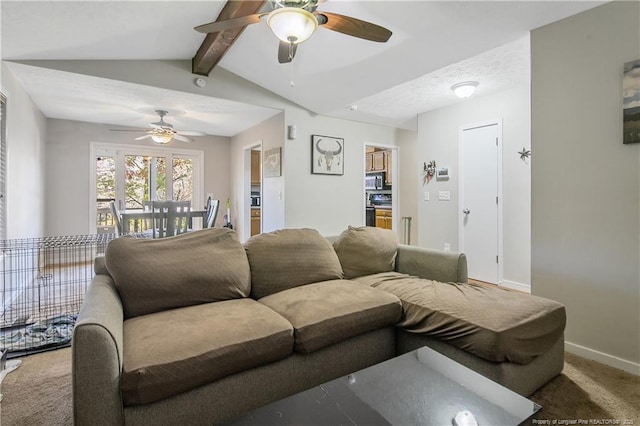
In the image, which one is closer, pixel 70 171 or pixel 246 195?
pixel 70 171

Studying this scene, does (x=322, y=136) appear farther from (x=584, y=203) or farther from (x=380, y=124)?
(x=584, y=203)

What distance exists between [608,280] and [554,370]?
750mm

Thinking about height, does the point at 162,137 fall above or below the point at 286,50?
below

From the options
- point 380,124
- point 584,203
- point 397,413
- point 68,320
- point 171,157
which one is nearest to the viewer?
point 397,413

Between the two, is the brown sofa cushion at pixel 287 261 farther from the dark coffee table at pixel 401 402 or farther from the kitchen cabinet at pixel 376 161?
the kitchen cabinet at pixel 376 161

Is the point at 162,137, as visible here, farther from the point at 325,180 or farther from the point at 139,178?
the point at 325,180

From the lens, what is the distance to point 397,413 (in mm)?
1093

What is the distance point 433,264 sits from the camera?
260 centimetres

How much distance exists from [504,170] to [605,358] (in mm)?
2447

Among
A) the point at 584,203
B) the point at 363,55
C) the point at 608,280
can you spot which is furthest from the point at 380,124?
the point at 608,280

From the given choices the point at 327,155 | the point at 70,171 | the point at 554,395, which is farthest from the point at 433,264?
the point at 70,171

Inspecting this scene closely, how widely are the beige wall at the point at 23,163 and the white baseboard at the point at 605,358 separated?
16.0 ft

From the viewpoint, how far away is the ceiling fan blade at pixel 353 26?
6.82ft

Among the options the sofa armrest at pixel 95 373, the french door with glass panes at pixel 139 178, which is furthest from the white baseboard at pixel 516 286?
the french door with glass panes at pixel 139 178
